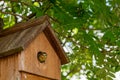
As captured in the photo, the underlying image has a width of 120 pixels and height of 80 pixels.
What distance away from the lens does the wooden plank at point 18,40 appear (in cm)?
265

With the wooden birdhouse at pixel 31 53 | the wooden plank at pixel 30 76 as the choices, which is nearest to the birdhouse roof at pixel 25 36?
the wooden birdhouse at pixel 31 53

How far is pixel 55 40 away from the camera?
2996 millimetres

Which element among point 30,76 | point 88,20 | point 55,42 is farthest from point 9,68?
point 88,20

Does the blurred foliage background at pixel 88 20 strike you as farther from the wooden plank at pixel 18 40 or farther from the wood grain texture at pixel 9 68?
the wood grain texture at pixel 9 68

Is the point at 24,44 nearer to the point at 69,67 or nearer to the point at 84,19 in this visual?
the point at 84,19

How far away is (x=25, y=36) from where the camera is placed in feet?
9.07

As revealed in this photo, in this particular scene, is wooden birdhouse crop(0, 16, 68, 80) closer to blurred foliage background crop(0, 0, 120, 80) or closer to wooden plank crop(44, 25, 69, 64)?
wooden plank crop(44, 25, 69, 64)

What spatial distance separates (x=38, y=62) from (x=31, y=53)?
0.30ft

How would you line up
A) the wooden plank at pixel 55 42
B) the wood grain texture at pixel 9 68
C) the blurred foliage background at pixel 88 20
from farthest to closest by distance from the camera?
the blurred foliage background at pixel 88 20
the wooden plank at pixel 55 42
the wood grain texture at pixel 9 68

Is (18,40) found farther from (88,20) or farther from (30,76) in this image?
(88,20)

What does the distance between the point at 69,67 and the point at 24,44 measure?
208 centimetres

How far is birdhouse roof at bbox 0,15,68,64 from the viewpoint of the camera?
105 inches

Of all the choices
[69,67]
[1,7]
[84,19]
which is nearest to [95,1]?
[84,19]

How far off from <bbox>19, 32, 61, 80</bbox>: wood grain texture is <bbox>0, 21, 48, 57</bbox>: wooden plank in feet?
0.19
